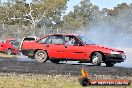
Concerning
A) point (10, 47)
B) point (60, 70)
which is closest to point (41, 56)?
point (60, 70)

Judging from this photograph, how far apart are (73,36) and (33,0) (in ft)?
192

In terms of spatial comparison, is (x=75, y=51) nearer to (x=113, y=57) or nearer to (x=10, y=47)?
(x=113, y=57)

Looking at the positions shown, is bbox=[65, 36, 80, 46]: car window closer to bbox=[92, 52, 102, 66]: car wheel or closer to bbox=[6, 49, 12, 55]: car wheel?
bbox=[92, 52, 102, 66]: car wheel

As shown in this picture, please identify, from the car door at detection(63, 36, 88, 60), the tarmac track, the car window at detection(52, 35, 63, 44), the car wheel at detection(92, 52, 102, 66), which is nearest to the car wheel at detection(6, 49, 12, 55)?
the car window at detection(52, 35, 63, 44)

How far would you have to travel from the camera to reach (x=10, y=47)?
30.3m

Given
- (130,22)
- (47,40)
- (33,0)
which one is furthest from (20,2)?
(47,40)

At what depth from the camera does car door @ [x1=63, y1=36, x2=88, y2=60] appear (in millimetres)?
17766

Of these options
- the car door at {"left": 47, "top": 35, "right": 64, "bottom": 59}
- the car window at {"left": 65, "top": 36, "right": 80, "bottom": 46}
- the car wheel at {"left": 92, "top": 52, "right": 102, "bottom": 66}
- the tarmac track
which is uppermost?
the car window at {"left": 65, "top": 36, "right": 80, "bottom": 46}

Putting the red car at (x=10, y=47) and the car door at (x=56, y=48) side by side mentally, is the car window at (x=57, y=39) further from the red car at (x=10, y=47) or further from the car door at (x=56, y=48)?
the red car at (x=10, y=47)

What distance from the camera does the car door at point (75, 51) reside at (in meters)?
17.8

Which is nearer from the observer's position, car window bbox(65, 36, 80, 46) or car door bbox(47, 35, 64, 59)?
car window bbox(65, 36, 80, 46)

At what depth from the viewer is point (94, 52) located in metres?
17.5

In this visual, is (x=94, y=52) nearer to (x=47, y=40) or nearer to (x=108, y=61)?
(x=108, y=61)

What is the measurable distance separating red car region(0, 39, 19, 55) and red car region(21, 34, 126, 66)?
433 inches
